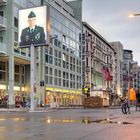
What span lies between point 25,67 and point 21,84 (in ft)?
10.9

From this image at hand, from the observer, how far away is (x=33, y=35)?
4688 centimetres

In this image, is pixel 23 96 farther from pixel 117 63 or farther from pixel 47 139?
pixel 117 63

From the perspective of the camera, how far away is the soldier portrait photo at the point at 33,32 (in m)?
46.6

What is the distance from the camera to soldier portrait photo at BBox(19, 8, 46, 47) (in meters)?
46.6

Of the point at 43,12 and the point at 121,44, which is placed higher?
the point at 121,44

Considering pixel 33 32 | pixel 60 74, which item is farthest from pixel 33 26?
pixel 60 74

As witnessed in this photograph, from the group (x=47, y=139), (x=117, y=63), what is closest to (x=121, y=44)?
(x=117, y=63)

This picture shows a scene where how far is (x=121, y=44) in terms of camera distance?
157500 millimetres

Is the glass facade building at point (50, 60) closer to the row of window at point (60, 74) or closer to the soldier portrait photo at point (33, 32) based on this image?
the row of window at point (60, 74)

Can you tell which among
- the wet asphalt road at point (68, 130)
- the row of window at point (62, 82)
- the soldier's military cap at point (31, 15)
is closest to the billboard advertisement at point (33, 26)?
the soldier's military cap at point (31, 15)

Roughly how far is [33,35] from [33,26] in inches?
40.1

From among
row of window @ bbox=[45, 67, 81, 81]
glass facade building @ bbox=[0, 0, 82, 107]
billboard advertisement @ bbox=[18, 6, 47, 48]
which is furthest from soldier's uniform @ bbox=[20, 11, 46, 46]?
row of window @ bbox=[45, 67, 81, 81]

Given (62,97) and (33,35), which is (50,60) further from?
(33,35)

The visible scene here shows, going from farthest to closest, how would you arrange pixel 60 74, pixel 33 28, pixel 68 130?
pixel 60 74
pixel 33 28
pixel 68 130
